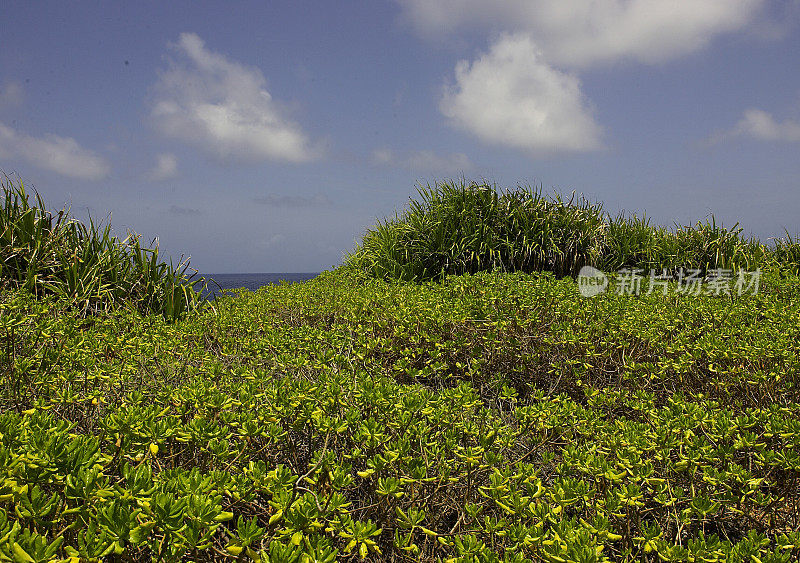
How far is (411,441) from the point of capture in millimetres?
2059

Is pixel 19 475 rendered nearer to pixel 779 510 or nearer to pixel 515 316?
pixel 779 510

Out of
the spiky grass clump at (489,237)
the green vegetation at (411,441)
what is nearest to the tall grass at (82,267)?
the green vegetation at (411,441)

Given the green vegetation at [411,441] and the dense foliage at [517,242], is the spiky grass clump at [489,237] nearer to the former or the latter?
the dense foliage at [517,242]

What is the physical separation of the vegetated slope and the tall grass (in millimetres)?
906

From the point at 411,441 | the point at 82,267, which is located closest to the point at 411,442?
the point at 411,441

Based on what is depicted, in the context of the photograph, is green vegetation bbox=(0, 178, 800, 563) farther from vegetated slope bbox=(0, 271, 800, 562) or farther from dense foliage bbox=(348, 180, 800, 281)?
dense foliage bbox=(348, 180, 800, 281)

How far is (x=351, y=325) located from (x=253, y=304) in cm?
177

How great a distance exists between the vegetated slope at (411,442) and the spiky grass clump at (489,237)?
312 centimetres

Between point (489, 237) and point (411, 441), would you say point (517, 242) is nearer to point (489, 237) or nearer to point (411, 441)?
point (489, 237)

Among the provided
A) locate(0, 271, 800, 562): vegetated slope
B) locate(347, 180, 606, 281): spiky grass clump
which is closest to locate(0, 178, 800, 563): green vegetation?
locate(0, 271, 800, 562): vegetated slope

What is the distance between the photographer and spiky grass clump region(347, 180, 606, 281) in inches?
304

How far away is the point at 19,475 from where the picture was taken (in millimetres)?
1347

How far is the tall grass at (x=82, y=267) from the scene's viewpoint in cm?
528

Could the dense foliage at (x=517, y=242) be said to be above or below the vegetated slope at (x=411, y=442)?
above
